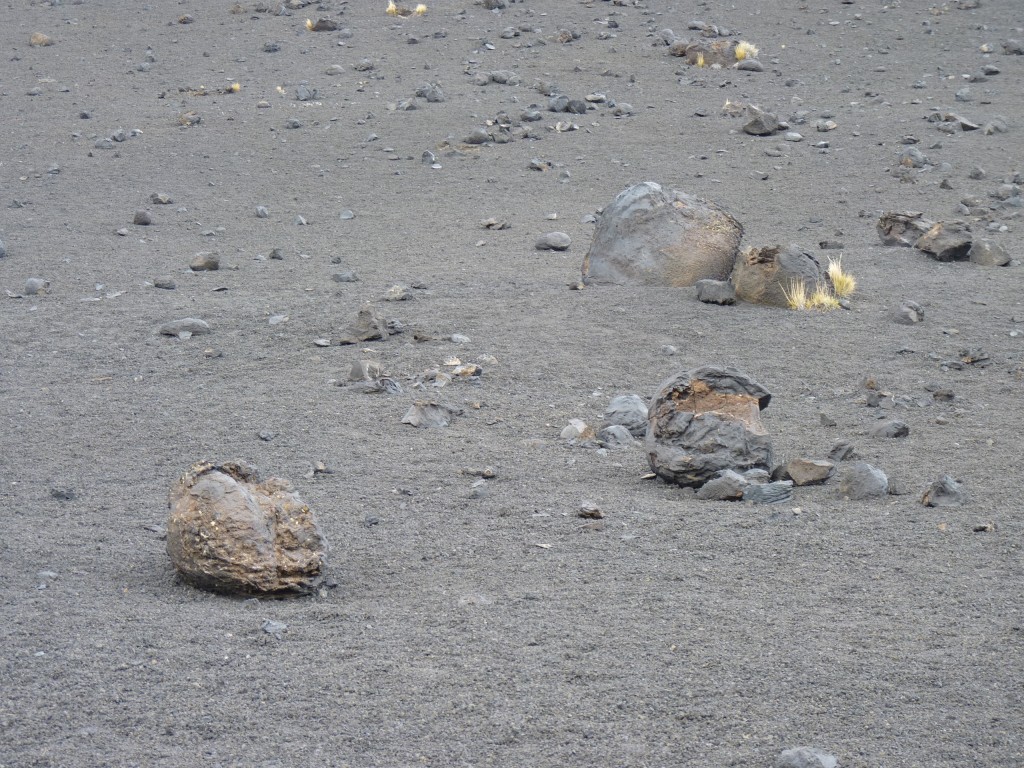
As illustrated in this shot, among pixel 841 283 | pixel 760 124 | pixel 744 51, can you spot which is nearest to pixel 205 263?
pixel 841 283

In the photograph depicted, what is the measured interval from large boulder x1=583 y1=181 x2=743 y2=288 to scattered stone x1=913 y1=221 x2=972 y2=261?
2019 millimetres

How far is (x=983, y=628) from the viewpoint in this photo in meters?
3.60

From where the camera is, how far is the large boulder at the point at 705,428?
16.4 ft

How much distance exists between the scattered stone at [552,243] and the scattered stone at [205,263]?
9.15ft

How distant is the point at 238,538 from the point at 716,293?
5.00 metres

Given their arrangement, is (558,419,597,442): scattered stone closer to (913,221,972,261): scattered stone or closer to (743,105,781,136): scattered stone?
(913,221,972,261): scattered stone

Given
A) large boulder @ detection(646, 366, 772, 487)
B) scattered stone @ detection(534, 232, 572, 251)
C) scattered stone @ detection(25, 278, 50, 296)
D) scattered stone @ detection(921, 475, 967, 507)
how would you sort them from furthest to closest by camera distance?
scattered stone @ detection(534, 232, 572, 251) → scattered stone @ detection(25, 278, 50, 296) → large boulder @ detection(646, 366, 772, 487) → scattered stone @ detection(921, 475, 967, 507)

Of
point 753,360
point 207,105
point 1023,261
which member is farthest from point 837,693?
point 207,105

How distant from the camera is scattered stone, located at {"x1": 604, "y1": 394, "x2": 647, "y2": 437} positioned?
5812 millimetres

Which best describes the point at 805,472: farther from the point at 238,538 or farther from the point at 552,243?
the point at 552,243

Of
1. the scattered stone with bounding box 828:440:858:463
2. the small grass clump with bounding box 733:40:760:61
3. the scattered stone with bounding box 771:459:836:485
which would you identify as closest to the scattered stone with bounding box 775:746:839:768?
the scattered stone with bounding box 771:459:836:485

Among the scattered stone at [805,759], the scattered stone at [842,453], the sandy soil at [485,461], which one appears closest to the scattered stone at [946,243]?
the sandy soil at [485,461]

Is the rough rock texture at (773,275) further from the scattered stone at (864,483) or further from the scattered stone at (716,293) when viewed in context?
→ the scattered stone at (864,483)

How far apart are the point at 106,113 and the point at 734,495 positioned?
1348 centimetres
